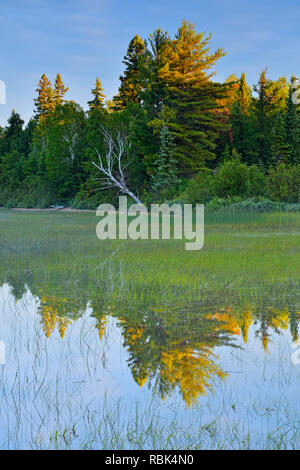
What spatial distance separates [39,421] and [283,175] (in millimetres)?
30295

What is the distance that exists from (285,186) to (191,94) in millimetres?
18975

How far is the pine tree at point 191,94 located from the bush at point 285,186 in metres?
14.3

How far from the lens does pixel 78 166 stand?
56.8 meters

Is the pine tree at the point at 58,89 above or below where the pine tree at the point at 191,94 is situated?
above

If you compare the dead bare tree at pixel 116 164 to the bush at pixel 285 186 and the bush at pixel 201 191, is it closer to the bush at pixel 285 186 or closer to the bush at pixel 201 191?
the bush at pixel 201 191

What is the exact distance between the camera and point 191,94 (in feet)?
158

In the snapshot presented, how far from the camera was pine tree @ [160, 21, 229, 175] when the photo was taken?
154 ft

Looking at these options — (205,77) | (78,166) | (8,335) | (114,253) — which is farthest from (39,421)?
(78,166)

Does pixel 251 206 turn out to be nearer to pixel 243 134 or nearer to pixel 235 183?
pixel 235 183

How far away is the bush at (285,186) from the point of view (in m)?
32.5

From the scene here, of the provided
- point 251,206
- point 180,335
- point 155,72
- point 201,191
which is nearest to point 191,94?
point 155,72

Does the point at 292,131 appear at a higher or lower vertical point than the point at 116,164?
higher

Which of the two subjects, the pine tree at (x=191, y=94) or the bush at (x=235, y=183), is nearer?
the bush at (x=235, y=183)

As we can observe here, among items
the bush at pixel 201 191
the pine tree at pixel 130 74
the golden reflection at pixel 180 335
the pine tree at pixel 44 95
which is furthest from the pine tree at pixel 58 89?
the golden reflection at pixel 180 335
